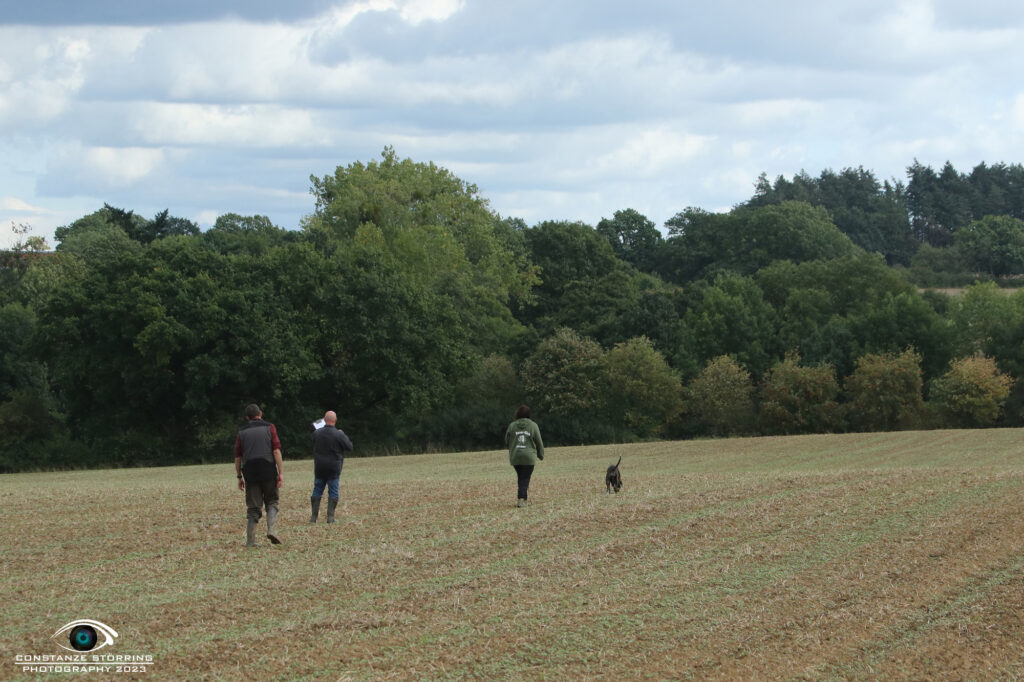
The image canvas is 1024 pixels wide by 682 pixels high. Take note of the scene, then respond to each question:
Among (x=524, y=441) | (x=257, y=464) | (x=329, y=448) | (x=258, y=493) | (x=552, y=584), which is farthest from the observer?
(x=524, y=441)

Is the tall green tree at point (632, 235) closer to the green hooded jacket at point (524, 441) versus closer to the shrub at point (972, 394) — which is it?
the shrub at point (972, 394)

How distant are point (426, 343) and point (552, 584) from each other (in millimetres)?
49575

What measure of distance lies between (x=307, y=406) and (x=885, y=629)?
5146cm

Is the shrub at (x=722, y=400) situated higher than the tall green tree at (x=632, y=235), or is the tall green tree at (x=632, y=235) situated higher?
the tall green tree at (x=632, y=235)

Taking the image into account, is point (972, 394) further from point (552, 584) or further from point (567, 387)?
point (552, 584)

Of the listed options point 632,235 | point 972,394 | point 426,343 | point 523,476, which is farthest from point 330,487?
point 632,235

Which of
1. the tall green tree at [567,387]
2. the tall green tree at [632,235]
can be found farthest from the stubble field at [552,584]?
the tall green tree at [632,235]

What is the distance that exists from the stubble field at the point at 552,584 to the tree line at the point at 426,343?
34.4 m

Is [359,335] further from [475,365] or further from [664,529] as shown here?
[664,529]

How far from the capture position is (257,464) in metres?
→ 16.4

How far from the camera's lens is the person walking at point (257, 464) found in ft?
53.8

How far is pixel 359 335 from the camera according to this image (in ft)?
200

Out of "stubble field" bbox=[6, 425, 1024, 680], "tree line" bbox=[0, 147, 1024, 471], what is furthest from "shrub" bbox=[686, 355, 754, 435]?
"stubble field" bbox=[6, 425, 1024, 680]

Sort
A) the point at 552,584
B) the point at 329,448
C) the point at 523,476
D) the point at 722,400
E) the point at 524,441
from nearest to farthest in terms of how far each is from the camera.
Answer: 1. the point at 552,584
2. the point at 329,448
3. the point at 524,441
4. the point at 523,476
5. the point at 722,400
